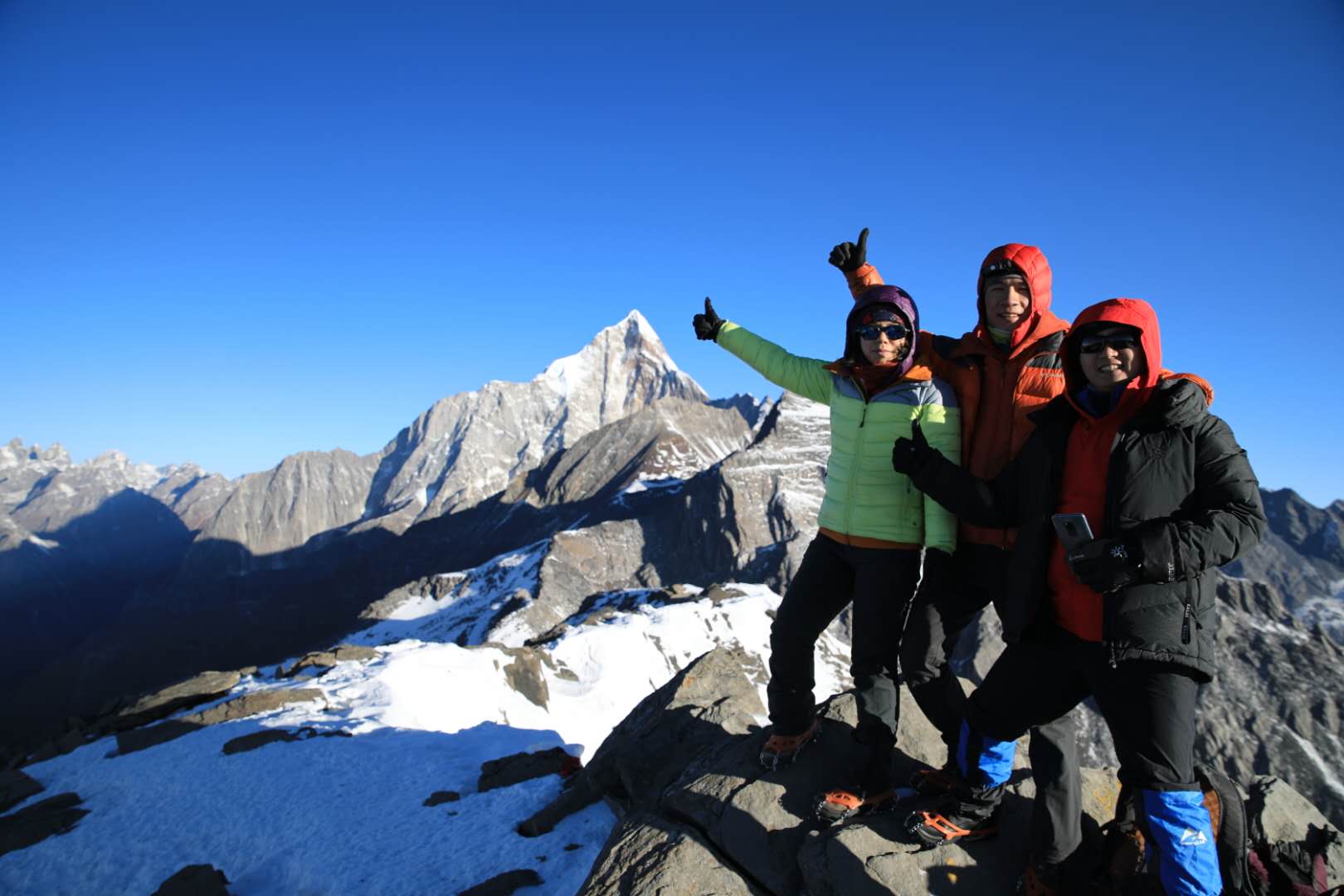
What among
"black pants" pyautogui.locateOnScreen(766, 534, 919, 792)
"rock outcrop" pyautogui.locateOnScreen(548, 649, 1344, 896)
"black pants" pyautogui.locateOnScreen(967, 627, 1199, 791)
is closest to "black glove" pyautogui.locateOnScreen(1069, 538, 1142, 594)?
"black pants" pyautogui.locateOnScreen(967, 627, 1199, 791)

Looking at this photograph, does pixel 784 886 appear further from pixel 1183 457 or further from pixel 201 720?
pixel 201 720

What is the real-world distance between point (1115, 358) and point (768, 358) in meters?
3.46

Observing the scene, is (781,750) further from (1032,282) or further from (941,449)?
(1032,282)

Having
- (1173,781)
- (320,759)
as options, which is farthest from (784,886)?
(320,759)

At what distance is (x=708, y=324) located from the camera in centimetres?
764

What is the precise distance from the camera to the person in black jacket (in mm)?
4094

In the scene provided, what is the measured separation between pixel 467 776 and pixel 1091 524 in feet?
45.1

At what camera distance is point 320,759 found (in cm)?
1448

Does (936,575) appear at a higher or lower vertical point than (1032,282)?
lower

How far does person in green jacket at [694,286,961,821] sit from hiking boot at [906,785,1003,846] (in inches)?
25.9

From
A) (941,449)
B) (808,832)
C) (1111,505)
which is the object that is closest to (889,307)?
(941,449)

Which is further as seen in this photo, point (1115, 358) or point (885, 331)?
point (885, 331)

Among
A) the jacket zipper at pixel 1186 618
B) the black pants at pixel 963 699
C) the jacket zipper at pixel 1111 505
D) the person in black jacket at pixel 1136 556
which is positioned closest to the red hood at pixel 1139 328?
the person in black jacket at pixel 1136 556

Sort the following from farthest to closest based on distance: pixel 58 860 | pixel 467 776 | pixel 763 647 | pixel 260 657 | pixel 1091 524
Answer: pixel 260 657, pixel 763 647, pixel 467 776, pixel 58 860, pixel 1091 524
